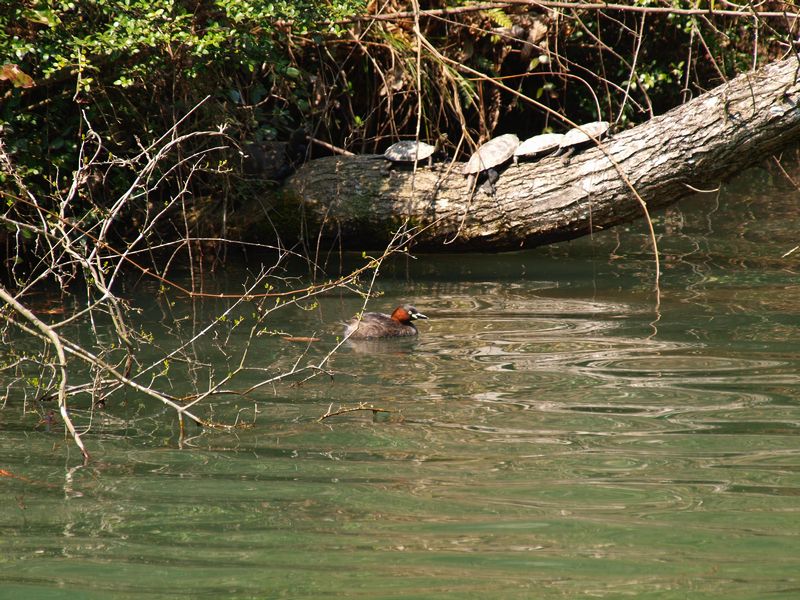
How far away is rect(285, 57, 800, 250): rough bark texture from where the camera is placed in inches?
409

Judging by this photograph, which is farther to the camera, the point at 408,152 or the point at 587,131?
the point at 408,152

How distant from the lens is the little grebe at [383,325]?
8.57 m

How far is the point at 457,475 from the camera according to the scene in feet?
16.9

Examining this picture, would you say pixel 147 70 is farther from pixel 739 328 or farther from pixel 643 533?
pixel 643 533

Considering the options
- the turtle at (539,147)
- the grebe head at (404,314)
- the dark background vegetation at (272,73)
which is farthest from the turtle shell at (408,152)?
the grebe head at (404,314)

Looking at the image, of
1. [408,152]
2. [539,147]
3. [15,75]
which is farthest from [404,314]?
[15,75]

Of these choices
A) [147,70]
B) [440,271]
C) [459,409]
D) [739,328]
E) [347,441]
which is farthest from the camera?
[440,271]

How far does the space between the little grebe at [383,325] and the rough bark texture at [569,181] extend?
106 inches

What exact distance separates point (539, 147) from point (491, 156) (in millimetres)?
513

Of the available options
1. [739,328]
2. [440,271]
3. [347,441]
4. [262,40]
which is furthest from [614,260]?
[347,441]

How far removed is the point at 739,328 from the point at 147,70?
561 cm

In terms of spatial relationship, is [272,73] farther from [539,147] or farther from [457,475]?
[457,475]

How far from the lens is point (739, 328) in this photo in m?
8.52

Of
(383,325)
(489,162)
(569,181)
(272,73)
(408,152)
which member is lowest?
(383,325)
